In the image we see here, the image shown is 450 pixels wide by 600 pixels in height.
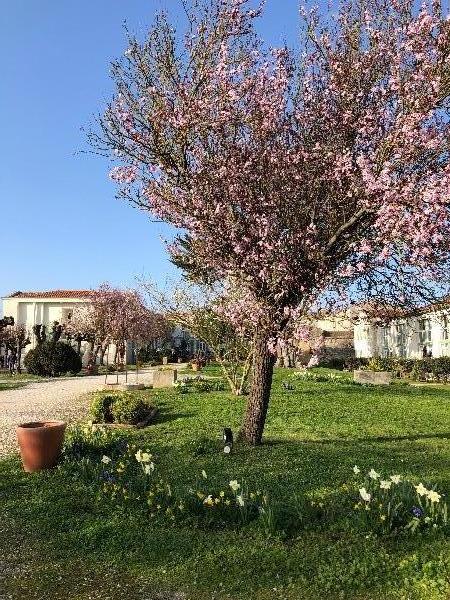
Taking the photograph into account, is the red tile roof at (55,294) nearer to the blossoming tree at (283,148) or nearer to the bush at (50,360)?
the bush at (50,360)

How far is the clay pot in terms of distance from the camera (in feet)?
29.1

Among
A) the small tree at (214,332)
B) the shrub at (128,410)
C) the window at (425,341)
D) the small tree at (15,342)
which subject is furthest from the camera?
the small tree at (15,342)

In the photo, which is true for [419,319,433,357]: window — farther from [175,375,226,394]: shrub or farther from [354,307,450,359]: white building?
[175,375,226,394]: shrub

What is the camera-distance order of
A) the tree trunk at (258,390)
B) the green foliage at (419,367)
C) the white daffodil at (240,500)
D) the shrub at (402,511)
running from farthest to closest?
1. the green foliage at (419,367)
2. the tree trunk at (258,390)
3. the white daffodil at (240,500)
4. the shrub at (402,511)

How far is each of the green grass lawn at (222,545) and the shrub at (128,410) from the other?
9.05 feet

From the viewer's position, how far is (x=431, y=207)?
7.48m

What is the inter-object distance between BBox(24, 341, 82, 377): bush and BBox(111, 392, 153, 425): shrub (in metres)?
22.1

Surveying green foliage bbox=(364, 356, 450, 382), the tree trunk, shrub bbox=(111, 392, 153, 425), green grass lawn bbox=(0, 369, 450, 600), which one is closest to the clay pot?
green grass lawn bbox=(0, 369, 450, 600)

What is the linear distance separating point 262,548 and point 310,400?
12689 mm

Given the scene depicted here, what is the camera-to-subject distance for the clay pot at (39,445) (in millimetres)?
8859

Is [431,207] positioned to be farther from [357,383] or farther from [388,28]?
[357,383]

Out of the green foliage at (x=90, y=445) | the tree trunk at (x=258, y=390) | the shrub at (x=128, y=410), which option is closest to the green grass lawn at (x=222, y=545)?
the tree trunk at (x=258, y=390)

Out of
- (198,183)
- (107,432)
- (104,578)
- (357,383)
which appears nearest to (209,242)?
(198,183)

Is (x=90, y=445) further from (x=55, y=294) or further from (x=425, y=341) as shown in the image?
(x=55, y=294)
